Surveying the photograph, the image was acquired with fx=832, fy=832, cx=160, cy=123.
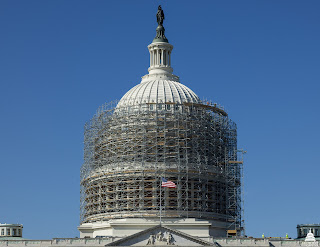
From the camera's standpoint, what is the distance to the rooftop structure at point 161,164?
148750 mm

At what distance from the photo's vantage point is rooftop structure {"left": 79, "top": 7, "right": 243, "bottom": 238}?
5856 inches

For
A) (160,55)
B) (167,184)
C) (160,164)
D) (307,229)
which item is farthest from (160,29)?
(307,229)

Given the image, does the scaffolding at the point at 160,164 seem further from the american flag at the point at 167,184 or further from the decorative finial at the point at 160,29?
the decorative finial at the point at 160,29

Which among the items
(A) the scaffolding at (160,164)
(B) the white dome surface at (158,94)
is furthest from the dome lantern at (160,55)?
(A) the scaffolding at (160,164)

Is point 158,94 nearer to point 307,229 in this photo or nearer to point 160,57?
point 160,57

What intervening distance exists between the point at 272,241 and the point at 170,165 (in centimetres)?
2354

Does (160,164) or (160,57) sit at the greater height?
(160,57)

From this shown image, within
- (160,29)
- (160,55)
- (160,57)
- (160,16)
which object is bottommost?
(160,57)

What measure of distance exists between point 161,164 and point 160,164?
18cm

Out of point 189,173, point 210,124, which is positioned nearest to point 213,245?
point 189,173

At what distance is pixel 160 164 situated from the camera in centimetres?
15012

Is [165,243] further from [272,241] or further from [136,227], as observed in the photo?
[272,241]

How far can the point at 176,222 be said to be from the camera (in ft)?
467

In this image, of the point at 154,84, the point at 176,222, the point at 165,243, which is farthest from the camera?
the point at 154,84
